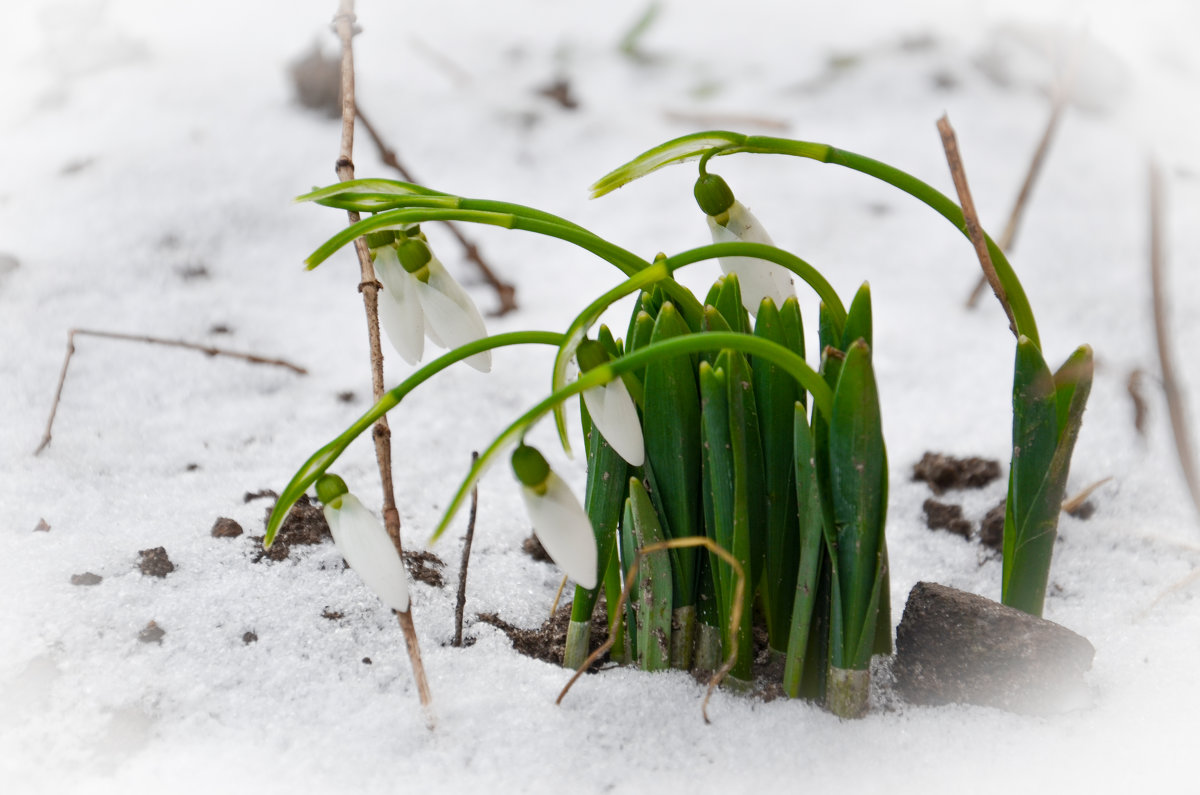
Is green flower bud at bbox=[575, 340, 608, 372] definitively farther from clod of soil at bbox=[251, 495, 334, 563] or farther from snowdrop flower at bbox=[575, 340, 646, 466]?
clod of soil at bbox=[251, 495, 334, 563]

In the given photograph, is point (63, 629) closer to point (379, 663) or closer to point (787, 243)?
point (379, 663)

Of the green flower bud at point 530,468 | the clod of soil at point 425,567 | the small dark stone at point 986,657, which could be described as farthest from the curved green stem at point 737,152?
the clod of soil at point 425,567

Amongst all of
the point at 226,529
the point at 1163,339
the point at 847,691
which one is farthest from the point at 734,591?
the point at 226,529

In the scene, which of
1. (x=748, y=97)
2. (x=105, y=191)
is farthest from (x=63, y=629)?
(x=748, y=97)

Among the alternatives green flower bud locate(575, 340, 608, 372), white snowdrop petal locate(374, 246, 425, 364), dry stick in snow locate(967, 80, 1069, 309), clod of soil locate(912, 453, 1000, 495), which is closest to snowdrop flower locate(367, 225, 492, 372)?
white snowdrop petal locate(374, 246, 425, 364)

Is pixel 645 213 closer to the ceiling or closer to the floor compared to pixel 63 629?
closer to the ceiling

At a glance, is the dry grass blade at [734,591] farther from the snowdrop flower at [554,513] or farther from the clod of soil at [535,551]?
the clod of soil at [535,551]

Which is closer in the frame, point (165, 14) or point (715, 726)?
point (715, 726)
